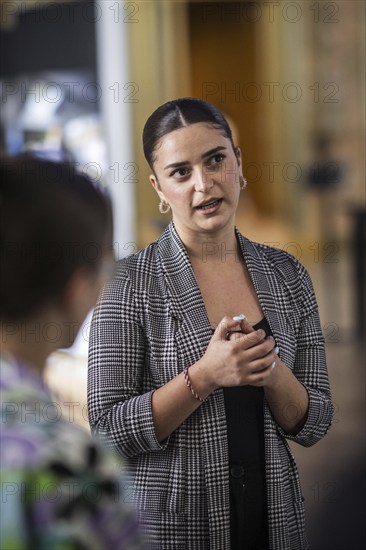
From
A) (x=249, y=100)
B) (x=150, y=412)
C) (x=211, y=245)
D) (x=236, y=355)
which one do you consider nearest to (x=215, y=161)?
(x=211, y=245)

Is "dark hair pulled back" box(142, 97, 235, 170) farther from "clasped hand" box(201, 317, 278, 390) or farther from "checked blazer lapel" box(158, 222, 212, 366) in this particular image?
"clasped hand" box(201, 317, 278, 390)

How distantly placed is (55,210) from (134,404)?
58 cm

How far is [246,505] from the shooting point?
1.58 metres

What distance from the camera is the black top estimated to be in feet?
5.15

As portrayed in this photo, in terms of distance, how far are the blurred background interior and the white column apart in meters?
0.02

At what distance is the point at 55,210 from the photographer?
103 centimetres

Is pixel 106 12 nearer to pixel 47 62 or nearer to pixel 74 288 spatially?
pixel 47 62

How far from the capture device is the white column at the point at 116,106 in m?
5.51

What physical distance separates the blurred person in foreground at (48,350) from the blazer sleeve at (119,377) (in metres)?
0.39

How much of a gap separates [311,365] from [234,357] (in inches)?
11.0

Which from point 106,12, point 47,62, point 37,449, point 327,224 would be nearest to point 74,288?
point 37,449

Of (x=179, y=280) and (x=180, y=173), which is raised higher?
(x=180, y=173)

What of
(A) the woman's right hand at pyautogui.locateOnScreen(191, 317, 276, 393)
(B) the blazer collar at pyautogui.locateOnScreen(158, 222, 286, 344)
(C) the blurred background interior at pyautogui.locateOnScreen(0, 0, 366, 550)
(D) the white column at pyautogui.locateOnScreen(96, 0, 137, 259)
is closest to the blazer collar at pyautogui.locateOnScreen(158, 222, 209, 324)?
(B) the blazer collar at pyautogui.locateOnScreen(158, 222, 286, 344)

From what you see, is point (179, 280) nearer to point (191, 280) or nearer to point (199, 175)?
point (191, 280)
